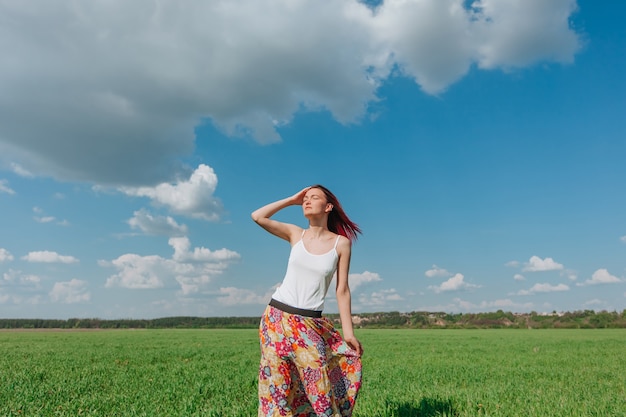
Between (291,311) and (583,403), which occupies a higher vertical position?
(291,311)

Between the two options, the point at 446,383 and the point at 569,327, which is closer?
the point at 446,383

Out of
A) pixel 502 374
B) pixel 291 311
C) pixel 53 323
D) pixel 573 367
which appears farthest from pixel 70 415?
pixel 53 323

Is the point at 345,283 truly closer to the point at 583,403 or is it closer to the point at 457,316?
the point at 583,403

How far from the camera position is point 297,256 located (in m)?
4.44

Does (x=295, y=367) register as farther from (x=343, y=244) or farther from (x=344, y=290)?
(x=343, y=244)

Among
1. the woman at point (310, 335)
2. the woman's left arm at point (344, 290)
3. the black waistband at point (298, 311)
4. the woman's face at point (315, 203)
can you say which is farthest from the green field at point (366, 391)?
the woman's face at point (315, 203)

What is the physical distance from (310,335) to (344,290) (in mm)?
544

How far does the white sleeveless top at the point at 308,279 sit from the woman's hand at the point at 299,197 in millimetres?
550

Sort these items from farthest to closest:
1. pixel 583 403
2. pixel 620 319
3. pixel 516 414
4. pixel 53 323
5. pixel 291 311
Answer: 1. pixel 53 323
2. pixel 620 319
3. pixel 583 403
4. pixel 516 414
5. pixel 291 311

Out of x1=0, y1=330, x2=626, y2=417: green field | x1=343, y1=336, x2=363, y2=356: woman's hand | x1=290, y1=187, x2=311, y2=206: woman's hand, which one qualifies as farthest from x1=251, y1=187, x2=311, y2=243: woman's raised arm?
x1=0, y1=330, x2=626, y2=417: green field

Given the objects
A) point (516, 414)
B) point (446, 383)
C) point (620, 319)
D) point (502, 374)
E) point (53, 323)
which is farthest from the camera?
point (53, 323)

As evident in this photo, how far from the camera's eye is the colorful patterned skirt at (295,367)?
4.29 metres

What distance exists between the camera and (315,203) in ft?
15.1

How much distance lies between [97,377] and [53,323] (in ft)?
322
